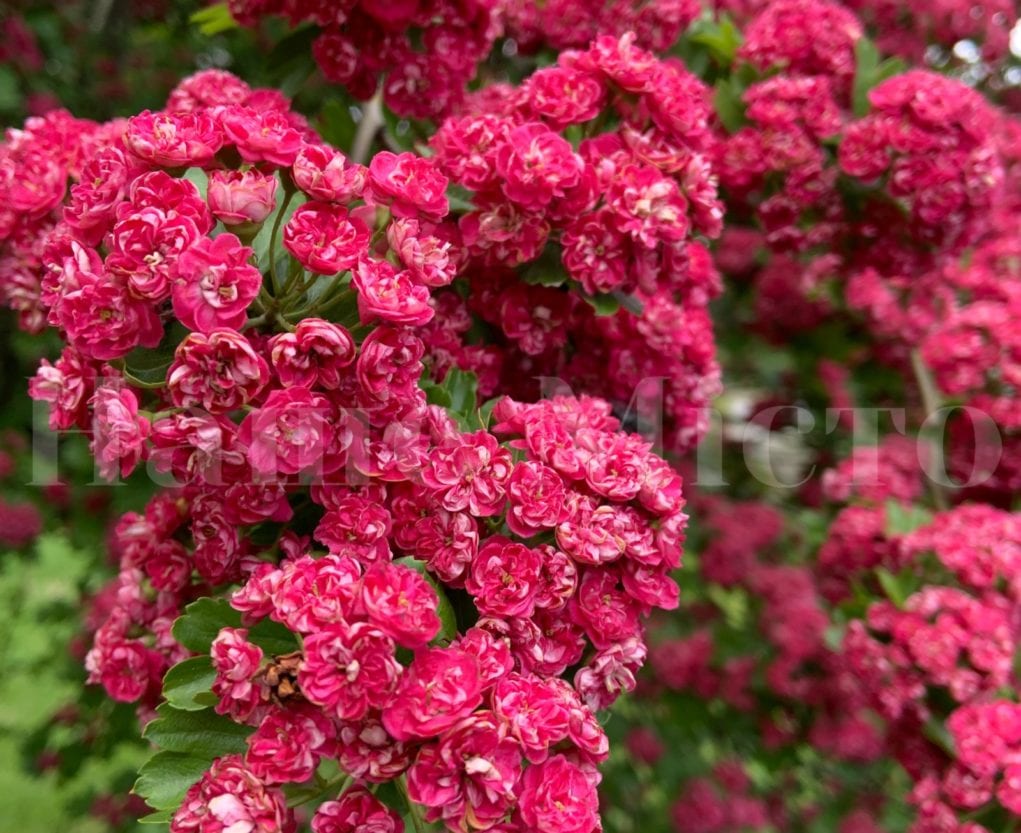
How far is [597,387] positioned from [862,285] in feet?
5.59

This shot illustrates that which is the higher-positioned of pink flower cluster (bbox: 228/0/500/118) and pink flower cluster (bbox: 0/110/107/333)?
pink flower cluster (bbox: 228/0/500/118)

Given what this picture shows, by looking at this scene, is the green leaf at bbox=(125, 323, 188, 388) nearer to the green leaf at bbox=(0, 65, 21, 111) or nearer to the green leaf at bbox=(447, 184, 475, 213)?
the green leaf at bbox=(447, 184, 475, 213)

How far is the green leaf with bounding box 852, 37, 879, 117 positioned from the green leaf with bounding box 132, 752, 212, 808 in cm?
199

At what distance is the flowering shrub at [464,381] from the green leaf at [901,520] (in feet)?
0.05

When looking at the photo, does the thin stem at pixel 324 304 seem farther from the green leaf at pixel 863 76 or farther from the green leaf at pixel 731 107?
the green leaf at pixel 863 76

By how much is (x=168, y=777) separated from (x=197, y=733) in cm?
6

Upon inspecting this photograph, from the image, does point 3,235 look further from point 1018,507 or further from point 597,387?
point 1018,507

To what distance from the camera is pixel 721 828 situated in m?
3.52

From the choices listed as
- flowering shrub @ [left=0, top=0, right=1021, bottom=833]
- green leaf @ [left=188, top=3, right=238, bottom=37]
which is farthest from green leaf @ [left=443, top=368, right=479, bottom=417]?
green leaf @ [left=188, top=3, right=238, bottom=37]

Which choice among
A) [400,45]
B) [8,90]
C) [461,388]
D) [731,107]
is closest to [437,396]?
[461,388]

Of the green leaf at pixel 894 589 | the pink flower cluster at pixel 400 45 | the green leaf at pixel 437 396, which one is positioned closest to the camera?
the green leaf at pixel 437 396

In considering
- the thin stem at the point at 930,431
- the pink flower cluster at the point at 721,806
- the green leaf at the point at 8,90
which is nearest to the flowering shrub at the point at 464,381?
the thin stem at the point at 930,431

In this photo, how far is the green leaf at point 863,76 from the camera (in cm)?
221

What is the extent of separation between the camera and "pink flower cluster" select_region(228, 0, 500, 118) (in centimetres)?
184
